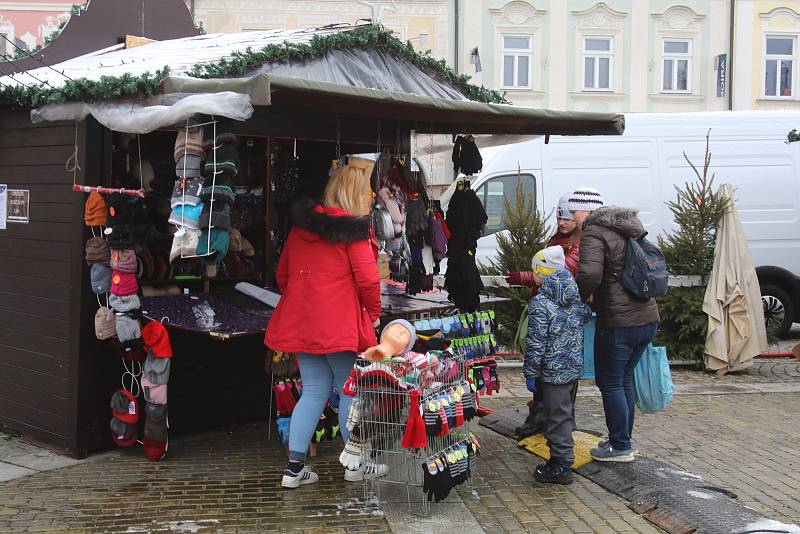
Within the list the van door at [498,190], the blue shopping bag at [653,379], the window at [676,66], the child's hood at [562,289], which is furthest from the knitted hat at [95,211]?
the window at [676,66]

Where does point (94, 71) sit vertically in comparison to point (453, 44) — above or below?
below

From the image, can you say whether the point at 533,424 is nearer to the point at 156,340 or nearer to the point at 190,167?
the point at 156,340

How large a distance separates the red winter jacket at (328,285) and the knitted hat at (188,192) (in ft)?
2.18

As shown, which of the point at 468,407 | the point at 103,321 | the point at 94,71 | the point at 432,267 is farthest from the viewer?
the point at 432,267

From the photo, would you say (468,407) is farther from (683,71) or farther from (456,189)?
(683,71)

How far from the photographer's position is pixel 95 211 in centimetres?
553

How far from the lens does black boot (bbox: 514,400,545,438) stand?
6535 millimetres

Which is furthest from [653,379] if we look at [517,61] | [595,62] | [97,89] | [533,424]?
[595,62]

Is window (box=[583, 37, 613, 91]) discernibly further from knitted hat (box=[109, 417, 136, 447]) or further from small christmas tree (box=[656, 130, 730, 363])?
knitted hat (box=[109, 417, 136, 447])

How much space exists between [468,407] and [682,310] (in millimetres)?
5073

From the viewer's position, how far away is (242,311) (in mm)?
6320

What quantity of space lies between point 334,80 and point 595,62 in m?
19.0

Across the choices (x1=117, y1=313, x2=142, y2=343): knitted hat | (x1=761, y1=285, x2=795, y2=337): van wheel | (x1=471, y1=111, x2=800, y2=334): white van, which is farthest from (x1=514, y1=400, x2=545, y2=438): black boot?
(x1=761, y1=285, x2=795, y2=337): van wheel

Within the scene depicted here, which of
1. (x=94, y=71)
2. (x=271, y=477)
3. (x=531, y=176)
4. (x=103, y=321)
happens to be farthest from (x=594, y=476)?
(x=531, y=176)
